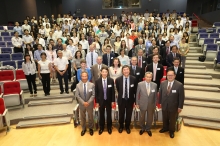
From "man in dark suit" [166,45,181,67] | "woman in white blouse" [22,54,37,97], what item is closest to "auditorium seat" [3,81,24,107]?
"woman in white blouse" [22,54,37,97]

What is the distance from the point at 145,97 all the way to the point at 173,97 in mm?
557

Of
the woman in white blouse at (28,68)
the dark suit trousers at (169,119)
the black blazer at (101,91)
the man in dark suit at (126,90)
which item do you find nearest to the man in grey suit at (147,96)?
the man in dark suit at (126,90)

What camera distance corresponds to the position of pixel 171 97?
11.3ft

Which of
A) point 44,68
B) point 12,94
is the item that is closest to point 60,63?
point 44,68

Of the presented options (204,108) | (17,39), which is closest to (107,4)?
(17,39)

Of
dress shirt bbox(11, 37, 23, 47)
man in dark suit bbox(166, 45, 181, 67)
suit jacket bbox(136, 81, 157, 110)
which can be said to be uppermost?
dress shirt bbox(11, 37, 23, 47)

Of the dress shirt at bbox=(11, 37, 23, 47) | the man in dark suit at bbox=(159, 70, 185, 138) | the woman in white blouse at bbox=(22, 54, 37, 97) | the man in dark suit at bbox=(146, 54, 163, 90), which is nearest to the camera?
the man in dark suit at bbox=(159, 70, 185, 138)

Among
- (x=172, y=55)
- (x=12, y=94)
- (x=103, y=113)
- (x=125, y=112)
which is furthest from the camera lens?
(x=172, y=55)

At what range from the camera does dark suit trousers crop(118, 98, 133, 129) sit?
144 inches

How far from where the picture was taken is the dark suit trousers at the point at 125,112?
3.66 metres

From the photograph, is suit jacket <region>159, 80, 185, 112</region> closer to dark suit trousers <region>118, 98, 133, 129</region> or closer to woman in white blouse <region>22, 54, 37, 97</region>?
dark suit trousers <region>118, 98, 133, 129</region>

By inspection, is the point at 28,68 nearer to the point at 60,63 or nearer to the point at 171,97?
the point at 60,63

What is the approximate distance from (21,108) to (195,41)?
8858 mm

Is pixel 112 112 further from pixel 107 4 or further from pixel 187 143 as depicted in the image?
pixel 107 4
